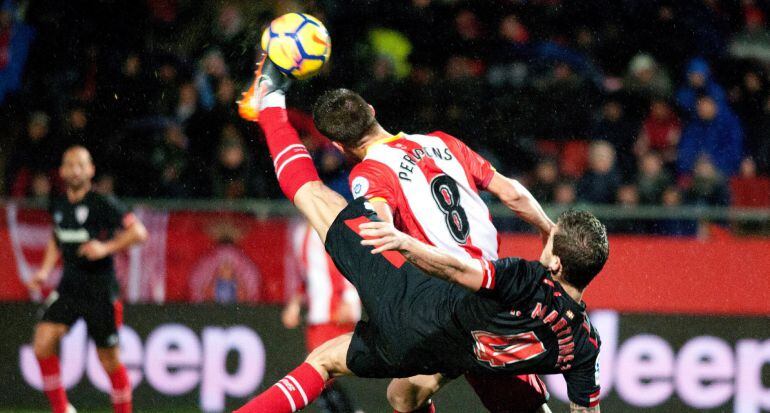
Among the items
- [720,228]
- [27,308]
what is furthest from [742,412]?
[27,308]

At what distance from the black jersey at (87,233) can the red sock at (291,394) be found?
2.89m

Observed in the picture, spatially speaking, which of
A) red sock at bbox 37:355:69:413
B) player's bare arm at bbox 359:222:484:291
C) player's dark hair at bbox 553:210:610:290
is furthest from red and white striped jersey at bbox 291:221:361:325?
player's bare arm at bbox 359:222:484:291

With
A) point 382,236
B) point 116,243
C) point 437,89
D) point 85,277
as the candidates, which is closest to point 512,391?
point 382,236

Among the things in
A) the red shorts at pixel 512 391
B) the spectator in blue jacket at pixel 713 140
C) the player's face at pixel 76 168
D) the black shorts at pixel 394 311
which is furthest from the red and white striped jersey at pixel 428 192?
the spectator in blue jacket at pixel 713 140

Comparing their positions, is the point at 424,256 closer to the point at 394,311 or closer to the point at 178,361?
the point at 394,311

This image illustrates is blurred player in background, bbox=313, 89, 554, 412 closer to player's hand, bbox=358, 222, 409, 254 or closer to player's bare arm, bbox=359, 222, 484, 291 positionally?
player's bare arm, bbox=359, 222, 484, 291

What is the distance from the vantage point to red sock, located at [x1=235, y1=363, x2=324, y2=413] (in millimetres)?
5332

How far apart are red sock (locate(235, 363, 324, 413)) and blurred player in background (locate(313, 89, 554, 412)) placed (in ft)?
2.16

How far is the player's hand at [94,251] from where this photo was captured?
25.7ft

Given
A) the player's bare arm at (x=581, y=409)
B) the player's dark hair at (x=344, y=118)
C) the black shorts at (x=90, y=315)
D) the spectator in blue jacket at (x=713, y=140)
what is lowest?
the black shorts at (x=90, y=315)

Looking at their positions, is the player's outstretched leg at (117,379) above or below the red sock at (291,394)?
below

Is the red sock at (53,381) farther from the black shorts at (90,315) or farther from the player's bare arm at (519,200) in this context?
the player's bare arm at (519,200)

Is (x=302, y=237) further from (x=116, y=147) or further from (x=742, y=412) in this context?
(x=742, y=412)

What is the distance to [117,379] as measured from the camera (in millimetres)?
7746
